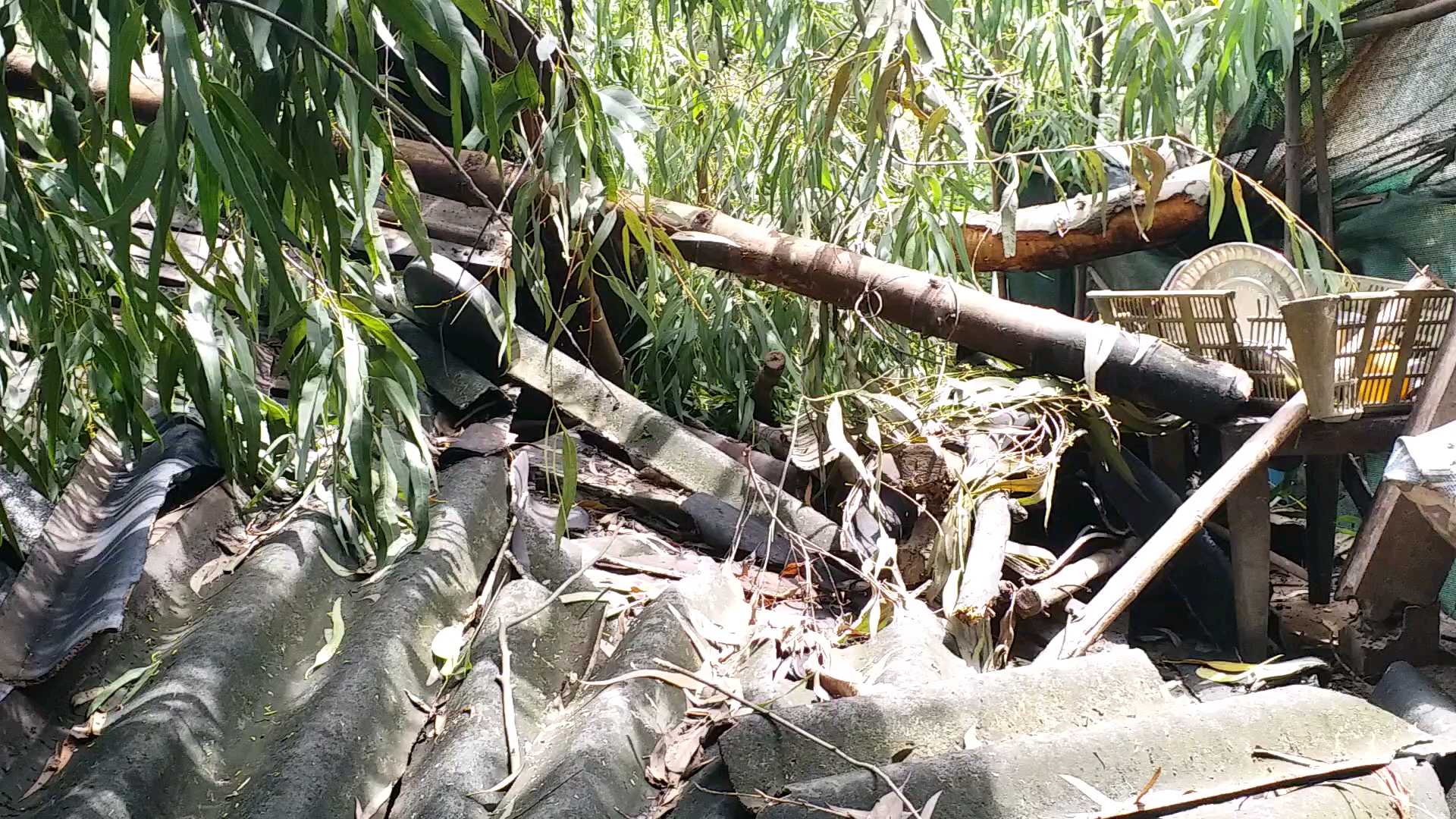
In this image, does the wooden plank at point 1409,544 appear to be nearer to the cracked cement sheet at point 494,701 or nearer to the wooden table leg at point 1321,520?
the wooden table leg at point 1321,520

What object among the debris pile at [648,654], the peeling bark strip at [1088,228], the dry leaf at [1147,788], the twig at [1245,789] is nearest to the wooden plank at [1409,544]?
the debris pile at [648,654]

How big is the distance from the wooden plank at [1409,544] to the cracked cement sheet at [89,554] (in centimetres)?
253

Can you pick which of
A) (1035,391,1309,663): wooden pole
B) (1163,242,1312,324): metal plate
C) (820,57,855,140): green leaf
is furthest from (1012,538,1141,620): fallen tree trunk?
(820,57,855,140): green leaf

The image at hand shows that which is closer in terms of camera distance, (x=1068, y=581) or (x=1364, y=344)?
(x=1364, y=344)

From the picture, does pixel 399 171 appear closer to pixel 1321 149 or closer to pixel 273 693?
pixel 273 693

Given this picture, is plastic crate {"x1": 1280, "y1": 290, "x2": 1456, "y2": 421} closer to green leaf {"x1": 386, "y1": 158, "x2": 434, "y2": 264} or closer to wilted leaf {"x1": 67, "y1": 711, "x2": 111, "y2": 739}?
green leaf {"x1": 386, "y1": 158, "x2": 434, "y2": 264}

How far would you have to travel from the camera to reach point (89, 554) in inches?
70.4

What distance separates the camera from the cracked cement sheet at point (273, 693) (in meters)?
1.30

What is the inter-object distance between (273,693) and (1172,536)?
1888 millimetres

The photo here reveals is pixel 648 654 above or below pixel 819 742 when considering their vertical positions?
below

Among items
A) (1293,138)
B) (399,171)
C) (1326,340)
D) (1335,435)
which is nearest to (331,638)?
A: (399,171)

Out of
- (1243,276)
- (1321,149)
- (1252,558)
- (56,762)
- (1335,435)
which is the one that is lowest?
(56,762)

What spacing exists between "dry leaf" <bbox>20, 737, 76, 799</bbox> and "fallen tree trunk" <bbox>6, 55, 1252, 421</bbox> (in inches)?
60.8

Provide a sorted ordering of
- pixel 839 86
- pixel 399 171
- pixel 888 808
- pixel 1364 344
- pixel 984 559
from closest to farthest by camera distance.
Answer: pixel 888 808 → pixel 399 171 → pixel 839 86 → pixel 984 559 → pixel 1364 344
